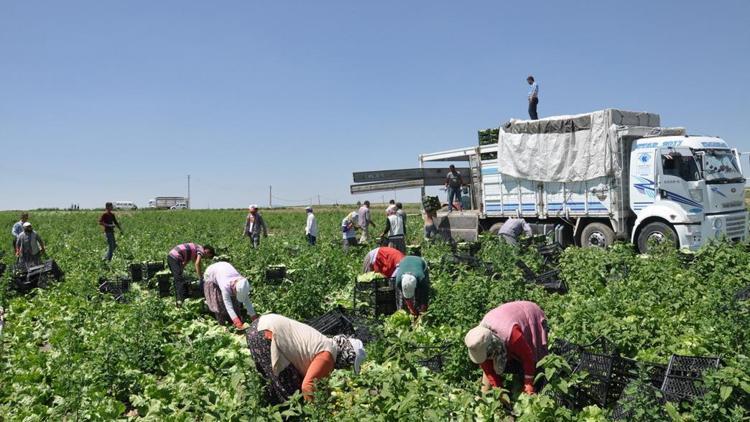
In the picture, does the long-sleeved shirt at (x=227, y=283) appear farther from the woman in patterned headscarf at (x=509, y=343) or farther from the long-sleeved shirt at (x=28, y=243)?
the long-sleeved shirt at (x=28, y=243)

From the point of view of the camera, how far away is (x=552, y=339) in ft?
18.9

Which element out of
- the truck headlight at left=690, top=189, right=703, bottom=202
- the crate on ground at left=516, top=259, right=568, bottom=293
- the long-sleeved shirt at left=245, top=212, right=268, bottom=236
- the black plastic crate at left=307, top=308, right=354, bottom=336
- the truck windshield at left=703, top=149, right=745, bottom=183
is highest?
the truck windshield at left=703, top=149, right=745, bottom=183

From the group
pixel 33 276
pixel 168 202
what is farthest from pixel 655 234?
pixel 168 202

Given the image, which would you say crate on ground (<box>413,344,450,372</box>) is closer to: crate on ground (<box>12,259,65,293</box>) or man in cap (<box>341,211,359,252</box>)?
crate on ground (<box>12,259,65,293</box>)

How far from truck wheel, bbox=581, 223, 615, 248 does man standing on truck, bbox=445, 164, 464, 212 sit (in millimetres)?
4285

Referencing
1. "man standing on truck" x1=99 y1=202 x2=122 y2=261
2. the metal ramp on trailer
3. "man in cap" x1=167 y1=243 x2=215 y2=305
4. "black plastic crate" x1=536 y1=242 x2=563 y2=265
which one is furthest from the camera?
the metal ramp on trailer

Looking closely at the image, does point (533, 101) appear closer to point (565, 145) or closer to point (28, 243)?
Answer: point (565, 145)

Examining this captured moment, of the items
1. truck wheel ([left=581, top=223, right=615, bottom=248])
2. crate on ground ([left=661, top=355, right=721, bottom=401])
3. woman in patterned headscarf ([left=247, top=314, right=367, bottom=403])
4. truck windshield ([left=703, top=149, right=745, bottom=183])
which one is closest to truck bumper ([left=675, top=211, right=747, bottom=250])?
truck windshield ([left=703, top=149, right=745, bottom=183])

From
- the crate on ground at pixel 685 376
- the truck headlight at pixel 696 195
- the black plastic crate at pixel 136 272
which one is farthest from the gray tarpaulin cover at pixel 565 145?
the black plastic crate at pixel 136 272

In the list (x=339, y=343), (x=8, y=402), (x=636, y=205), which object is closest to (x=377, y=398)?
(x=339, y=343)

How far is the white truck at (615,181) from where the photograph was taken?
11.9m

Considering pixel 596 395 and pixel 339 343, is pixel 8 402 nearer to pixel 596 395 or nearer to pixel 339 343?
pixel 339 343

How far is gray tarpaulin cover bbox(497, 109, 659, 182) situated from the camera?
1294cm

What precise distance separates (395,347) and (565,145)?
9.96 m
